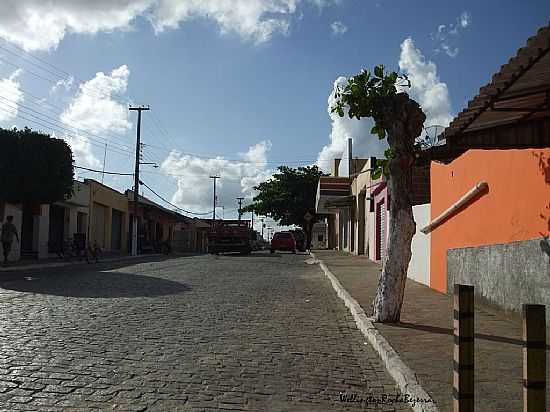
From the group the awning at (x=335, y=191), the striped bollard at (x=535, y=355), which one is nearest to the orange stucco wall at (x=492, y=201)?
the striped bollard at (x=535, y=355)

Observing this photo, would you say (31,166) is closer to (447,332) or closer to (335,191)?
(447,332)

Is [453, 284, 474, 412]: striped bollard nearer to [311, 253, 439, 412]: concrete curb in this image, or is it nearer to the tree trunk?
[311, 253, 439, 412]: concrete curb

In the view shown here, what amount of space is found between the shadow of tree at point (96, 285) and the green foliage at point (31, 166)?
24.2 feet

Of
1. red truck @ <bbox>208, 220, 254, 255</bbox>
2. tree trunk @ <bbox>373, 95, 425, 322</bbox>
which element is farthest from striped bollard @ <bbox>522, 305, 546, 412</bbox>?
red truck @ <bbox>208, 220, 254, 255</bbox>

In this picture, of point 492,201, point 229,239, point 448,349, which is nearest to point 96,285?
point 492,201

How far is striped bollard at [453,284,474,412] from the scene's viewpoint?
145 inches

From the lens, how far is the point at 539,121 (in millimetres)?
7398

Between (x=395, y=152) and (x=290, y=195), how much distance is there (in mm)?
51126

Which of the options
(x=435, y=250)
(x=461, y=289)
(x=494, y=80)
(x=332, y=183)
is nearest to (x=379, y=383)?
(x=461, y=289)

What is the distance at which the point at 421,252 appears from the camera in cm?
1556

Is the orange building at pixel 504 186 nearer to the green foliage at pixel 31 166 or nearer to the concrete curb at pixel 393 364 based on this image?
the concrete curb at pixel 393 364

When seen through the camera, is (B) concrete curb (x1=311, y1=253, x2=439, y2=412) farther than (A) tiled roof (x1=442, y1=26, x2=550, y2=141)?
Yes

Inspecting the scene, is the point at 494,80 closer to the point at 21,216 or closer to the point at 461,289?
the point at 461,289

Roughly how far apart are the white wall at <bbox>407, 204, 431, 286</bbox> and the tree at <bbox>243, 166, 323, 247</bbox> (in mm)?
42626
